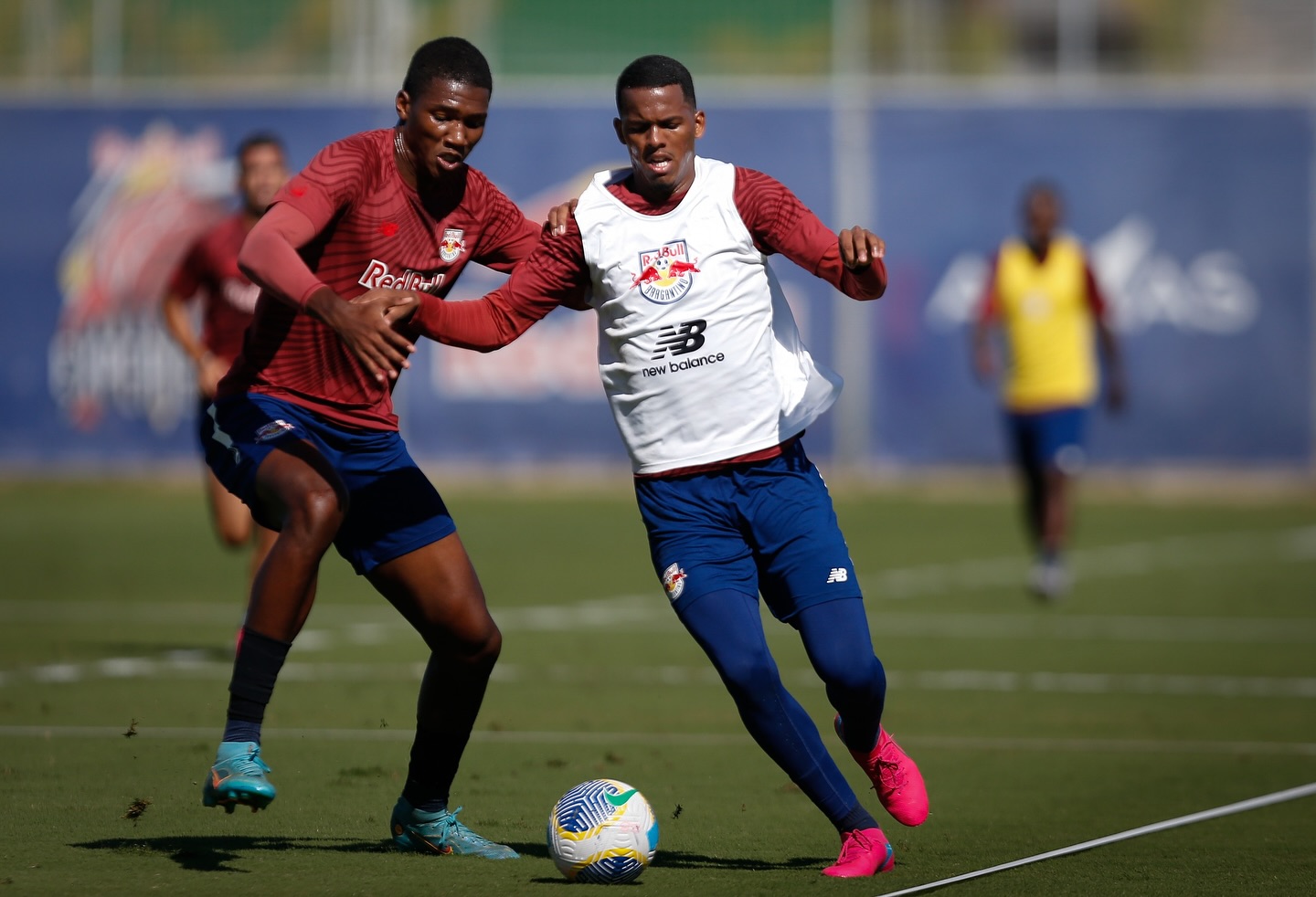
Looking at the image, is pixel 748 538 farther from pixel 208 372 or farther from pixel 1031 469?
pixel 1031 469

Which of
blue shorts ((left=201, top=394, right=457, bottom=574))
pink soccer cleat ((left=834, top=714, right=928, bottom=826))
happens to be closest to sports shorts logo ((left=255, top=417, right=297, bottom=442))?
blue shorts ((left=201, top=394, right=457, bottom=574))

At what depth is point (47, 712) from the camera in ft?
30.2

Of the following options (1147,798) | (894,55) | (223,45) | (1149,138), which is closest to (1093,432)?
(1149,138)

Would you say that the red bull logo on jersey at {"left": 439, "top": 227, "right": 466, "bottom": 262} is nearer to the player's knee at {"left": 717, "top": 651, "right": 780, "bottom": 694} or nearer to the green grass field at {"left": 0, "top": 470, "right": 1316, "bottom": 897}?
the player's knee at {"left": 717, "top": 651, "right": 780, "bottom": 694}

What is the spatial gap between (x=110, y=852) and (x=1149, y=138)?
2003cm

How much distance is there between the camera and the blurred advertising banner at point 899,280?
76.9ft

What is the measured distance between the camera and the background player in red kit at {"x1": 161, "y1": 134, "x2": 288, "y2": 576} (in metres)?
10.8

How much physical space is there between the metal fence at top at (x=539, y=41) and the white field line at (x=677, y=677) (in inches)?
593

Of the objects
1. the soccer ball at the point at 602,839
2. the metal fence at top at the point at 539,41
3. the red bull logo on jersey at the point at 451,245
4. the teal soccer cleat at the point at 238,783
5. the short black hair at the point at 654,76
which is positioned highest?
the metal fence at top at the point at 539,41

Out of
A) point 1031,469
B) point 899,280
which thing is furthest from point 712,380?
point 899,280

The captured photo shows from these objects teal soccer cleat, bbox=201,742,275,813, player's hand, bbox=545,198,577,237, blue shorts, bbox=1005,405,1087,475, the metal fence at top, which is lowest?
teal soccer cleat, bbox=201,742,275,813

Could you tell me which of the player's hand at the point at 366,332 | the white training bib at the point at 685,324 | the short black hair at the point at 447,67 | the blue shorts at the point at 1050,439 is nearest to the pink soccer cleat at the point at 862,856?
the white training bib at the point at 685,324

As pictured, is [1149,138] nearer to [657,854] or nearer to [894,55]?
[894,55]

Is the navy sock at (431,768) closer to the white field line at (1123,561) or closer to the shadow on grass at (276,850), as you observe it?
the shadow on grass at (276,850)
